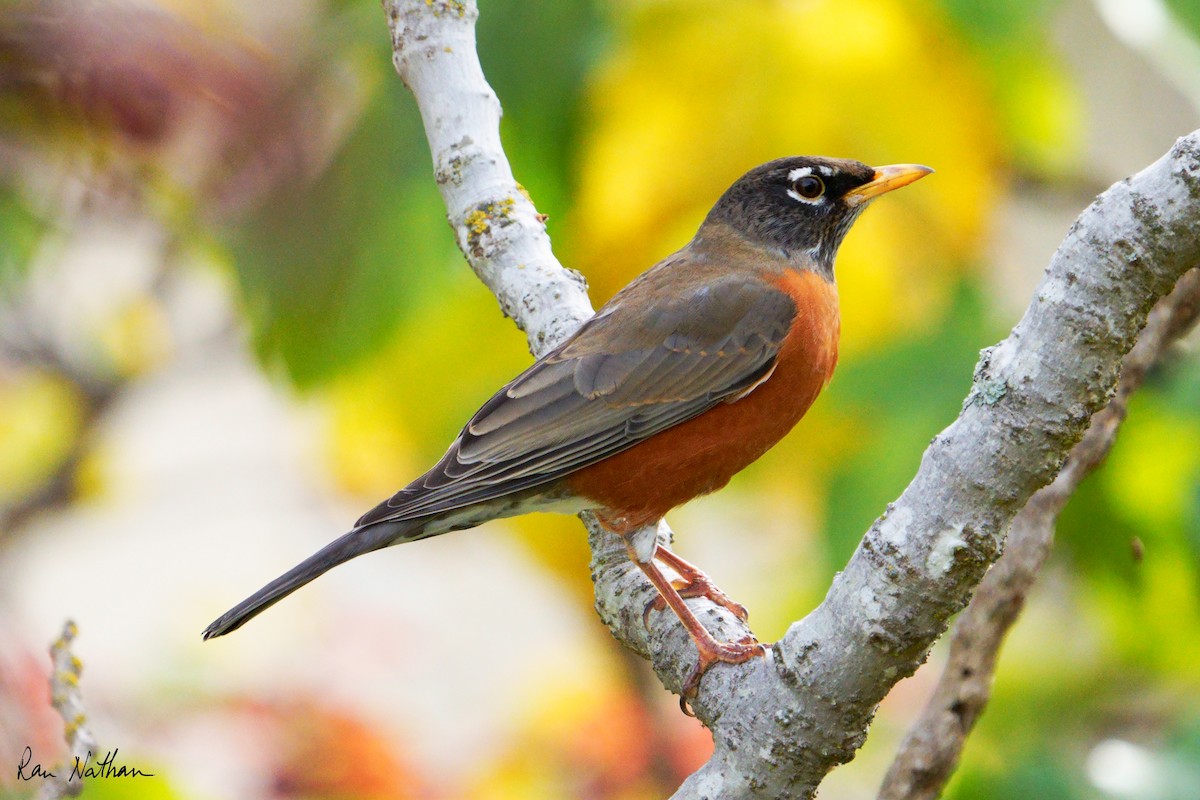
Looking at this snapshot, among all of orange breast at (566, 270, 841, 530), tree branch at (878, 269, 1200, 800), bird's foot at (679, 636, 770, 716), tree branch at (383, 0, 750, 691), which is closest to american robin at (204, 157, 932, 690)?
orange breast at (566, 270, 841, 530)

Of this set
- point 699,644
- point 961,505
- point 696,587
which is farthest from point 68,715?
point 961,505

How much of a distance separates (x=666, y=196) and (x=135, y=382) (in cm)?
276

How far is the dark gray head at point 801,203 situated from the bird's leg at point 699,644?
133cm

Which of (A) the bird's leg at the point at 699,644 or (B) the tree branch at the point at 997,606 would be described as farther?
(B) the tree branch at the point at 997,606

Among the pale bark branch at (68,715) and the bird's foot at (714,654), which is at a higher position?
the pale bark branch at (68,715)

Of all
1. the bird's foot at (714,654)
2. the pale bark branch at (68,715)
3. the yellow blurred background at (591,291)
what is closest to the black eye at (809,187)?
the yellow blurred background at (591,291)

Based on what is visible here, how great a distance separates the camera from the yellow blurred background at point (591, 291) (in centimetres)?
293

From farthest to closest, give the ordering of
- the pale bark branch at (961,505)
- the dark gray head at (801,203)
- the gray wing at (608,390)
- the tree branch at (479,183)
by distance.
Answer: the dark gray head at (801,203), the gray wing at (608,390), the tree branch at (479,183), the pale bark branch at (961,505)

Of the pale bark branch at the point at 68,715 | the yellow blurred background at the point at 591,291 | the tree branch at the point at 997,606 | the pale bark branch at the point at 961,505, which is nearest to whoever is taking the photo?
the pale bark branch at the point at 961,505

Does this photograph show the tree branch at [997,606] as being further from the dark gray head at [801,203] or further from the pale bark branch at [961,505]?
the dark gray head at [801,203]

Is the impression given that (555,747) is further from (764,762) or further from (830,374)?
(764,762)

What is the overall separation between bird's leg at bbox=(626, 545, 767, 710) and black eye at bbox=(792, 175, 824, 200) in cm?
140

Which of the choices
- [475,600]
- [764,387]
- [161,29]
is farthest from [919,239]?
[475,600]
